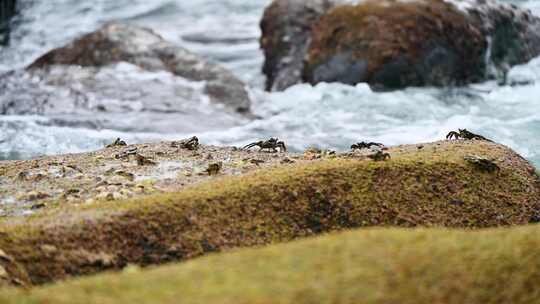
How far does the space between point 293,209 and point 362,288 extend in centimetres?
143

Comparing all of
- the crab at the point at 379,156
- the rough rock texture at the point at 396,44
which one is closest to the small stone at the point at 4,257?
the crab at the point at 379,156

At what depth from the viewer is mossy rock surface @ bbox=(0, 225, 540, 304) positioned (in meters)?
2.22

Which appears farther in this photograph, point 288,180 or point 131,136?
point 131,136

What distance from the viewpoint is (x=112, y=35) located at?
10.7 metres

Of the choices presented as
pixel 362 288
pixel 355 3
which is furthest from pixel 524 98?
pixel 362 288

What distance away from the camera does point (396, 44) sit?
10242 mm

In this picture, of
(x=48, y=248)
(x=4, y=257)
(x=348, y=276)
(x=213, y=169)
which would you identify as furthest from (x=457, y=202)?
(x=4, y=257)

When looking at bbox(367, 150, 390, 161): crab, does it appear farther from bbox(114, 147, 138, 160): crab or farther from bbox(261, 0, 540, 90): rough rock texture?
bbox(261, 0, 540, 90): rough rock texture

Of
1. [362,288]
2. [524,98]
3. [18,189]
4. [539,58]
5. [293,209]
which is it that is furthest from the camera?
[539,58]

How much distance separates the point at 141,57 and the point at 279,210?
7279 mm

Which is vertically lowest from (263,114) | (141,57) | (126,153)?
(263,114)

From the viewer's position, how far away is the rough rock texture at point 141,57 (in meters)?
10.3

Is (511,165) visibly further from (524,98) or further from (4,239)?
(524,98)

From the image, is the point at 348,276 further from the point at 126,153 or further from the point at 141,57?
the point at 141,57
